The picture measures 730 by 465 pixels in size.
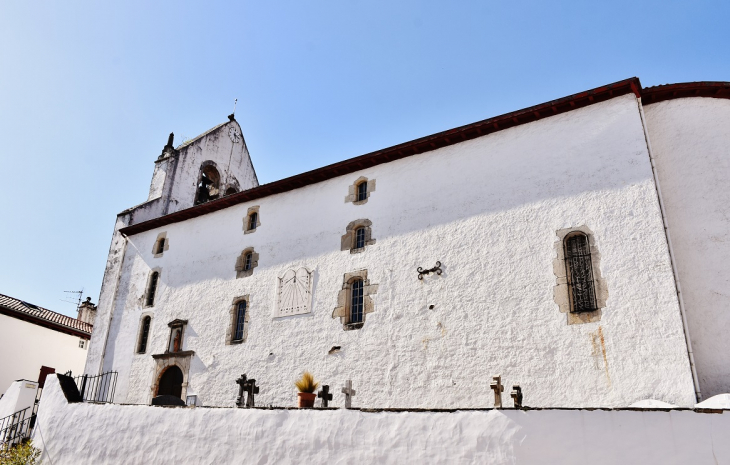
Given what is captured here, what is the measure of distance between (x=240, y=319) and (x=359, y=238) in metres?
3.88

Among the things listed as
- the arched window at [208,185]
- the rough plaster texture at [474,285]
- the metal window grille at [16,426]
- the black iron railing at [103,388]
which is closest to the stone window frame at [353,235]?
the rough plaster texture at [474,285]

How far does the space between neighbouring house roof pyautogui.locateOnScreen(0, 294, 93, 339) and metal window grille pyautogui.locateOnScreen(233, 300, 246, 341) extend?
11.2m

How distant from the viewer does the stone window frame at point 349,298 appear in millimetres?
13320

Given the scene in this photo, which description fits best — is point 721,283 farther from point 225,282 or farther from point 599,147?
point 225,282

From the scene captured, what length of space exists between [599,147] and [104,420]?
11137 millimetres

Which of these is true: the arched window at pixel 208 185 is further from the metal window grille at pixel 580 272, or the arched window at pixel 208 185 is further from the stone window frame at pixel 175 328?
the metal window grille at pixel 580 272

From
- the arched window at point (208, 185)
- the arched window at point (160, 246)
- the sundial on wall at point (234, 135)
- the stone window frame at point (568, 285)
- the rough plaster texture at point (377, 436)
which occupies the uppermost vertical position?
the sundial on wall at point (234, 135)

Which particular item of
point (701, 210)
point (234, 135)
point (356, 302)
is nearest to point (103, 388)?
point (356, 302)

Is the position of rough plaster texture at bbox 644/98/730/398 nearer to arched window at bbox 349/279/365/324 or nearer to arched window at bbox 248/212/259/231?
arched window at bbox 349/279/365/324

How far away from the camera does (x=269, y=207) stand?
54.1 feet

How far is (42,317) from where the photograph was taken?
23172 mm

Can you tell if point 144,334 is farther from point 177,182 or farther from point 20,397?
point 177,182

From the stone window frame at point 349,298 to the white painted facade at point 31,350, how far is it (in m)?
14.3

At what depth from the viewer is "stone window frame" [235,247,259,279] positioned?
15.9 m
